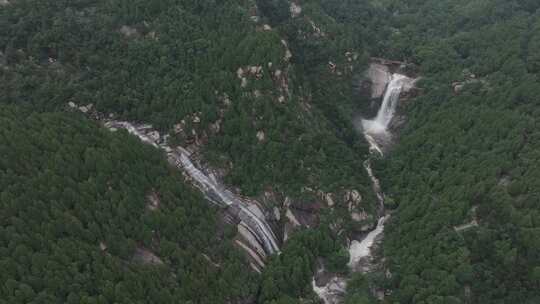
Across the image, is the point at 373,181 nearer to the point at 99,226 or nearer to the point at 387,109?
the point at 387,109

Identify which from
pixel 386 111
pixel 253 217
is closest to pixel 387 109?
pixel 386 111

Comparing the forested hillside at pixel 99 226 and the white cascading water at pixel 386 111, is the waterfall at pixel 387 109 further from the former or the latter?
the forested hillside at pixel 99 226

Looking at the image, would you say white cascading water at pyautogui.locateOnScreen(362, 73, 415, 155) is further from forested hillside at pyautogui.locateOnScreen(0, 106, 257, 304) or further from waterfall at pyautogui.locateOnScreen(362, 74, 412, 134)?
forested hillside at pyautogui.locateOnScreen(0, 106, 257, 304)

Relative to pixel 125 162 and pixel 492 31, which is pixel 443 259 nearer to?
pixel 125 162

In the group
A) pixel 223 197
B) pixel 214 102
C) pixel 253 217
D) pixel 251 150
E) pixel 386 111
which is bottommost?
pixel 253 217

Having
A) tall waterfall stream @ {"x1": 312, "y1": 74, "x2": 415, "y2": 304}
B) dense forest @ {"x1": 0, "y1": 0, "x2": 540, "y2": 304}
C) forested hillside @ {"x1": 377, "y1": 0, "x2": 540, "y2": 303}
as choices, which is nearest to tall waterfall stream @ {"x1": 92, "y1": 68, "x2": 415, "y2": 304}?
tall waterfall stream @ {"x1": 312, "y1": 74, "x2": 415, "y2": 304}

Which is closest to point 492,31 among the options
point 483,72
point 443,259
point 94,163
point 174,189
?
point 483,72
